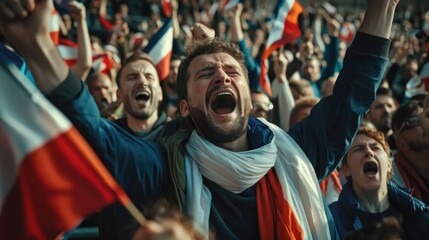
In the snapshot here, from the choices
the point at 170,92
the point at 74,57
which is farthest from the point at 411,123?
the point at 74,57

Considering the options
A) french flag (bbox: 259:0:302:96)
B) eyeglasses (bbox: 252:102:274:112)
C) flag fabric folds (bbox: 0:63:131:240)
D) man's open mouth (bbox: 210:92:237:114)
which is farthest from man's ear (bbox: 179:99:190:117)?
french flag (bbox: 259:0:302:96)

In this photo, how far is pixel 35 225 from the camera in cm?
225

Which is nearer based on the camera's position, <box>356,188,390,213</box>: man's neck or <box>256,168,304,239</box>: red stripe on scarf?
<box>256,168,304,239</box>: red stripe on scarf

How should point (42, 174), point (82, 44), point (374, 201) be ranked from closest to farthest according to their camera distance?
1. point (42, 174)
2. point (374, 201)
3. point (82, 44)

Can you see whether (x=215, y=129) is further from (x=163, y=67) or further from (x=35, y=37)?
(x=163, y=67)

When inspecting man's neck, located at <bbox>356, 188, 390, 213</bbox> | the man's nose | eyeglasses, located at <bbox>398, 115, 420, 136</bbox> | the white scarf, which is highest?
the man's nose

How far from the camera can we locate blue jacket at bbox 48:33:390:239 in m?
2.68

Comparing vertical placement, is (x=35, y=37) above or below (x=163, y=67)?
above

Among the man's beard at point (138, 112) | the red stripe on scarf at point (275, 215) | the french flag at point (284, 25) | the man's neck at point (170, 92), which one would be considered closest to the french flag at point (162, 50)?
the man's neck at point (170, 92)

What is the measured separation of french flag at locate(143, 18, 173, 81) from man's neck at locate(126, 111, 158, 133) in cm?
155

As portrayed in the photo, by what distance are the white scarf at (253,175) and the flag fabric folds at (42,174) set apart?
2.50 ft

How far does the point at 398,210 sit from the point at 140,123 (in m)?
2.13

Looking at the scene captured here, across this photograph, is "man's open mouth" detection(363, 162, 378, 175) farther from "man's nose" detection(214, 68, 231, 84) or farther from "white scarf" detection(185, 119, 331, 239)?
"man's nose" detection(214, 68, 231, 84)

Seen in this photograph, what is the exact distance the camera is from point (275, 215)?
3068mm
